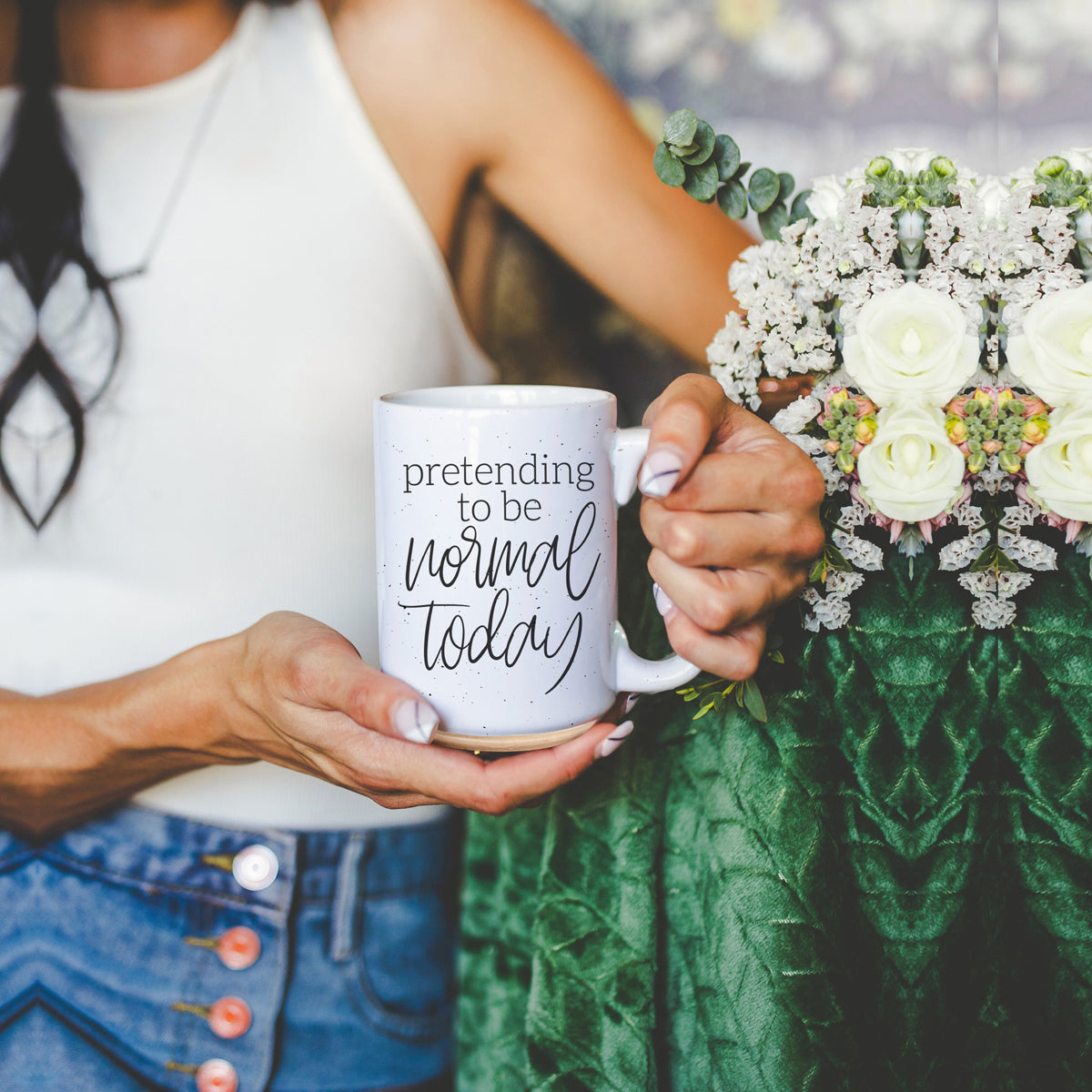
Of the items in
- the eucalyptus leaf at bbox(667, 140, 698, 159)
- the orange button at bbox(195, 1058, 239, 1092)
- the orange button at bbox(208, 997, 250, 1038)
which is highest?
the eucalyptus leaf at bbox(667, 140, 698, 159)

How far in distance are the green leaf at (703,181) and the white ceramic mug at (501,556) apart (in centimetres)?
25

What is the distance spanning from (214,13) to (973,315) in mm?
822

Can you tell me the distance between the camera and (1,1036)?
3.17 ft

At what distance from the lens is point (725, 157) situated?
803 millimetres

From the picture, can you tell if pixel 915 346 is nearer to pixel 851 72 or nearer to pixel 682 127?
pixel 682 127

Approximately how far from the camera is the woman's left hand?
0.63 meters

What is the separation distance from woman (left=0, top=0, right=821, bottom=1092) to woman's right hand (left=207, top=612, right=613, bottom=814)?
17 cm

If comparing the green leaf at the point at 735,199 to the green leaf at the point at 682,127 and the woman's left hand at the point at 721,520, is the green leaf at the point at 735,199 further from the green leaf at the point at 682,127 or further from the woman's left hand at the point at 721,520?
the woman's left hand at the point at 721,520

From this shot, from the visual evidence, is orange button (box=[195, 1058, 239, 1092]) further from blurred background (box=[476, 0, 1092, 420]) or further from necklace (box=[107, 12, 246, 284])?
blurred background (box=[476, 0, 1092, 420])

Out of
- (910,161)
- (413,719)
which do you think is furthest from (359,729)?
(910,161)

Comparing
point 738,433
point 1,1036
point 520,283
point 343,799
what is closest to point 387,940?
point 343,799

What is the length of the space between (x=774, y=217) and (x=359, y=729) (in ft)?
1.74

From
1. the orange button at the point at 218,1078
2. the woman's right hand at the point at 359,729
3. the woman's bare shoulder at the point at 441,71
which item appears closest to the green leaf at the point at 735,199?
the woman's bare shoulder at the point at 441,71

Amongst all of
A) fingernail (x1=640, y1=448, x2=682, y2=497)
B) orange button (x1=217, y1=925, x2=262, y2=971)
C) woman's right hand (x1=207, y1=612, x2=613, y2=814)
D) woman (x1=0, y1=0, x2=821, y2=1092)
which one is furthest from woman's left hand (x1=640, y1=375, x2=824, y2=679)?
orange button (x1=217, y1=925, x2=262, y2=971)
